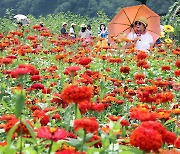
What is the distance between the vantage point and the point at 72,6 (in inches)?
1527

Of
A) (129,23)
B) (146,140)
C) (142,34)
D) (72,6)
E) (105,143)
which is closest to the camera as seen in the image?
(146,140)

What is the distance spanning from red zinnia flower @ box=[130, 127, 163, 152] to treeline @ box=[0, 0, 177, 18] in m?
34.7

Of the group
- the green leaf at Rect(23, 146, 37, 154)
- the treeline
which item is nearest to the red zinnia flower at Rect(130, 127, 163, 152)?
the green leaf at Rect(23, 146, 37, 154)

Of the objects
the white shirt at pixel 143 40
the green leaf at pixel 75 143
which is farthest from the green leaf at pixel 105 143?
the white shirt at pixel 143 40

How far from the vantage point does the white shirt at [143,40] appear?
7094mm

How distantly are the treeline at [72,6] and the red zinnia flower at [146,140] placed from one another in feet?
114

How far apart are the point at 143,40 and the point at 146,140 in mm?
5765

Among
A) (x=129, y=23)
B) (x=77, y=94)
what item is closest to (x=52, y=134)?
(x=77, y=94)

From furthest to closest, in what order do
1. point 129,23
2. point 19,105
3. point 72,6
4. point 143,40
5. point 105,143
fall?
point 72,6
point 129,23
point 143,40
point 105,143
point 19,105

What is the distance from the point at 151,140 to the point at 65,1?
3859cm

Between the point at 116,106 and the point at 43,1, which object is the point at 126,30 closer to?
the point at 116,106

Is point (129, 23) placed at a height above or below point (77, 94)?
above

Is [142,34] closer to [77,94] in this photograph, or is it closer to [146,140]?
[77,94]

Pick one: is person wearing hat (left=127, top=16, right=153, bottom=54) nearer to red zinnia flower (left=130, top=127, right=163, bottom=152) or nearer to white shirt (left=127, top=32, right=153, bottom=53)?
→ white shirt (left=127, top=32, right=153, bottom=53)
